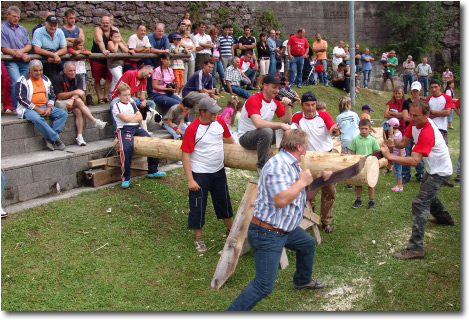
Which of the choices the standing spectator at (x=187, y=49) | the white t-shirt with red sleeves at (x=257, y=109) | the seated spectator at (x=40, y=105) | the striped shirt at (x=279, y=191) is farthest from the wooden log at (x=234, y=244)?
the standing spectator at (x=187, y=49)

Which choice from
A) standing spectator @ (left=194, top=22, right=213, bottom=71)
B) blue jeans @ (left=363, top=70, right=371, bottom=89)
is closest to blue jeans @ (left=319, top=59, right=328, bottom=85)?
blue jeans @ (left=363, top=70, right=371, bottom=89)

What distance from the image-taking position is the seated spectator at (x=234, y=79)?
13055 millimetres

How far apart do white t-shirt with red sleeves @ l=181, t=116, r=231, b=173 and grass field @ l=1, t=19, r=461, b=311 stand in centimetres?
109

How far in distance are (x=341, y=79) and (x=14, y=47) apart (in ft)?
38.8

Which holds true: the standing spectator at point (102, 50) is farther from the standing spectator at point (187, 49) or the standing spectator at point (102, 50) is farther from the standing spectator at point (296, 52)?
the standing spectator at point (296, 52)

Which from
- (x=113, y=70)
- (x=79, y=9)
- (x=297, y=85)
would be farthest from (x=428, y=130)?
(x=79, y=9)

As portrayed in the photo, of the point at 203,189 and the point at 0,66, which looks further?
the point at 0,66

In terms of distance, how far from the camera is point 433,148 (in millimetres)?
5934

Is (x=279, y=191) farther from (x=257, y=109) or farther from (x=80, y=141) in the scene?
(x=80, y=141)

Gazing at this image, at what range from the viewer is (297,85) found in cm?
1630

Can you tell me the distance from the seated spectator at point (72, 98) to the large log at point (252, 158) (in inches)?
40.1

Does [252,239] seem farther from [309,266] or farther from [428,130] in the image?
[428,130]

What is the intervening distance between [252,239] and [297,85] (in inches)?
488

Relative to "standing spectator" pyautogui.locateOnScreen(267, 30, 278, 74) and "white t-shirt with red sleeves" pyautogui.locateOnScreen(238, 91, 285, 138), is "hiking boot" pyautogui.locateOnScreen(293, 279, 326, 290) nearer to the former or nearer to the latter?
"white t-shirt with red sleeves" pyautogui.locateOnScreen(238, 91, 285, 138)
